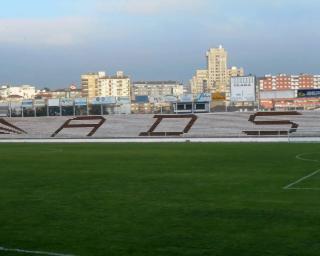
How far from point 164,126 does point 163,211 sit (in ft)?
162

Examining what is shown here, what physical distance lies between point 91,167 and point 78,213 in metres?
14.3

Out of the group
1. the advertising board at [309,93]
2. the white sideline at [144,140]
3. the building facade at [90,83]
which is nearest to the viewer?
the white sideline at [144,140]

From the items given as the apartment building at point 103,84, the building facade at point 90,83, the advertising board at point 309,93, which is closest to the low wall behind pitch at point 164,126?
the advertising board at point 309,93

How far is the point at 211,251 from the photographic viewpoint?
1083cm

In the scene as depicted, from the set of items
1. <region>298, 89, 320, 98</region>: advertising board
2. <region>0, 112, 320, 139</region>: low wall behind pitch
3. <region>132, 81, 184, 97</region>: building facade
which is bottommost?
<region>0, 112, 320, 139</region>: low wall behind pitch

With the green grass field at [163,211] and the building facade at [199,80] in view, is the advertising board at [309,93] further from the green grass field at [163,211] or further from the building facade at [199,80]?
the building facade at [199,80]

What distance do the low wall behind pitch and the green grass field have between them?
32956mm

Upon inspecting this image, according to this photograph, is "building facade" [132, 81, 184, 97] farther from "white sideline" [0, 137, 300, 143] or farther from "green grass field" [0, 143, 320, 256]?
"green grass field" [0, 143, 320, 256]

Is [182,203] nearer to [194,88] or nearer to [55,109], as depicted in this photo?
[55,109]

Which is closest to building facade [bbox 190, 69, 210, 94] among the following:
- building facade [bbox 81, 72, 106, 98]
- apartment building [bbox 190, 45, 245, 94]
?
apartment building [bbox 190, 45, 245, 94]

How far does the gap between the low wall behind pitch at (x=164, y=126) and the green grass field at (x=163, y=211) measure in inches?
1297

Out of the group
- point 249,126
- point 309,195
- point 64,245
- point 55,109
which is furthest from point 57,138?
point 64,245

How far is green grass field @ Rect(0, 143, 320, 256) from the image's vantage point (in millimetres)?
11406

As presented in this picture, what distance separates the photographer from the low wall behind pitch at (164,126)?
60.6m
